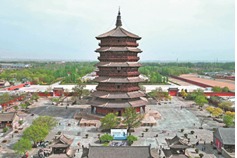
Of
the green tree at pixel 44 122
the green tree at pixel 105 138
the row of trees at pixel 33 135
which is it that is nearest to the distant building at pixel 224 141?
the green tree at pixel 105 138

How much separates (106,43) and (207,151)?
86.2ft

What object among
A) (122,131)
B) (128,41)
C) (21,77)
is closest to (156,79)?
(21,77)

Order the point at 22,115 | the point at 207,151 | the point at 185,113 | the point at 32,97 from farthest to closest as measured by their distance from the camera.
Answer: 1. the point at 32,97
2. the point at 185,113
3. the point at 22,115
4. the point at 207,151

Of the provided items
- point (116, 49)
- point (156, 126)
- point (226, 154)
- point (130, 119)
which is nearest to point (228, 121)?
point (156, 126)

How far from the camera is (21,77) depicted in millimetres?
132375

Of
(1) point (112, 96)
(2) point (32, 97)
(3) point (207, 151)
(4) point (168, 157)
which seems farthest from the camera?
(2) point (32, 97)

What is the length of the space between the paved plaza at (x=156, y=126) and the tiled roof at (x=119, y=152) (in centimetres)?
891

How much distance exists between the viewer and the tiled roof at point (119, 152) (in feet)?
85.3

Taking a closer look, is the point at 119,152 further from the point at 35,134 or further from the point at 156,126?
Result: the point at 156,126

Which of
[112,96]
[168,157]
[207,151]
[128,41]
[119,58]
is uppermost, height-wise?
[128,41]

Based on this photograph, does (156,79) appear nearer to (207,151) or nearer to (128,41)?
(128,41)

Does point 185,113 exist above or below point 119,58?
below

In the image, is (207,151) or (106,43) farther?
(106,43)

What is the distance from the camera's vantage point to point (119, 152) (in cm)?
2628
